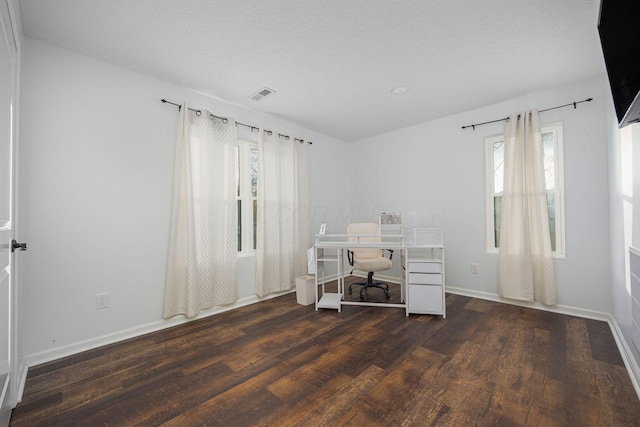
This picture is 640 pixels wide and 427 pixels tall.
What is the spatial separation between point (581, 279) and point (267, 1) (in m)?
3.97

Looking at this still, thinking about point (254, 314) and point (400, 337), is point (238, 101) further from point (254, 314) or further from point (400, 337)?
point (400, 337)

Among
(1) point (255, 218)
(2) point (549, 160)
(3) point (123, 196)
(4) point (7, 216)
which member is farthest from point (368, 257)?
(4) point (7, 216)

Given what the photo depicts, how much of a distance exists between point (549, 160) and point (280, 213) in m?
3.36

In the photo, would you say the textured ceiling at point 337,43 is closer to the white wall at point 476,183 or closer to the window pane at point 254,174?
the white wall at point 476,183

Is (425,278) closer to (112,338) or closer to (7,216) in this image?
(112,338)

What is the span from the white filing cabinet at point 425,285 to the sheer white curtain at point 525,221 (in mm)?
989

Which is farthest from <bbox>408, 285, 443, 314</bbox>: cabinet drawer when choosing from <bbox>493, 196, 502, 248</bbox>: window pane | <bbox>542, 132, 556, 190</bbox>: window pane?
<bbox>542, 132, 556, 190</bbox>: window pane

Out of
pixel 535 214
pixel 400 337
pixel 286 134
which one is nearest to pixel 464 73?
pixel 535 214

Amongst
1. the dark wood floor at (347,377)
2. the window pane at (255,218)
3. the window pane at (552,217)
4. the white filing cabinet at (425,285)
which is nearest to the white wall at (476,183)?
the window pane at (552,217)

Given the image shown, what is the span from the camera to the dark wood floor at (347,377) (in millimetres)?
1473

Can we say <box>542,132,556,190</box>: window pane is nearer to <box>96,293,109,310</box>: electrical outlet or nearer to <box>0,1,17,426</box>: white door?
<box>0,1,17,426</box>: white door

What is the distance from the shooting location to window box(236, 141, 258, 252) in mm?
3408

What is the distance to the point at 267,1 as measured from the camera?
175 cm

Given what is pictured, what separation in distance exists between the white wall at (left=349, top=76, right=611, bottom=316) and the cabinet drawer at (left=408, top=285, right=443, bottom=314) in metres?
1.08
